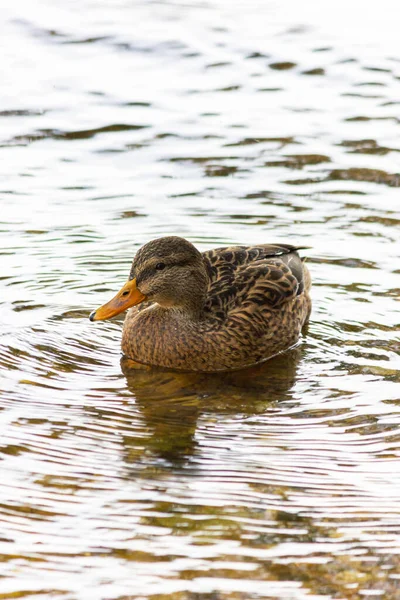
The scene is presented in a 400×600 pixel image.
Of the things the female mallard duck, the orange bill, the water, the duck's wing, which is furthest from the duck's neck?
the water

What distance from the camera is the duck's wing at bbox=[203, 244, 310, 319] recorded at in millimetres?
9344

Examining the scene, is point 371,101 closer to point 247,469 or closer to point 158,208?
point 158,208

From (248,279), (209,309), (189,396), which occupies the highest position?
(248,279)

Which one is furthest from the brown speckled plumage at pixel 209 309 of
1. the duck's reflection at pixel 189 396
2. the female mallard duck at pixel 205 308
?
the duck's reflection at pixel 189 396

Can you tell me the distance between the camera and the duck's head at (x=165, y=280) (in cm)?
873

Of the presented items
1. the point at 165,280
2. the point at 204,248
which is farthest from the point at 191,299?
the point at 204,248

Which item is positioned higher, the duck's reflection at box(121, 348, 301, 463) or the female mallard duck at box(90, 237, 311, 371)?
the female mallard duck at box(90, 237, 311, 371)

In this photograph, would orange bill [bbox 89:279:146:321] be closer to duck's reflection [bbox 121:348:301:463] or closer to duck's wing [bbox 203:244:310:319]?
duck's reflection [bbox 121:348:301:463]

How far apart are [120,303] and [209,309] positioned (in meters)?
0.92

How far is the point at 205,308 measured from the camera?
9.30m

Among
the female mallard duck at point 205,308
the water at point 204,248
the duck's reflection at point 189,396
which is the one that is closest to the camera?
the water at point 204,248

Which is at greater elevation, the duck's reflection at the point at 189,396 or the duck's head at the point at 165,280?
the duck's head at the point at 165,280

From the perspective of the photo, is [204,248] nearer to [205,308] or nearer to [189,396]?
[205,308]

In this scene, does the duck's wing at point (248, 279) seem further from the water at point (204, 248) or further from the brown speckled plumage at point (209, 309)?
the water at point (204, 248)
